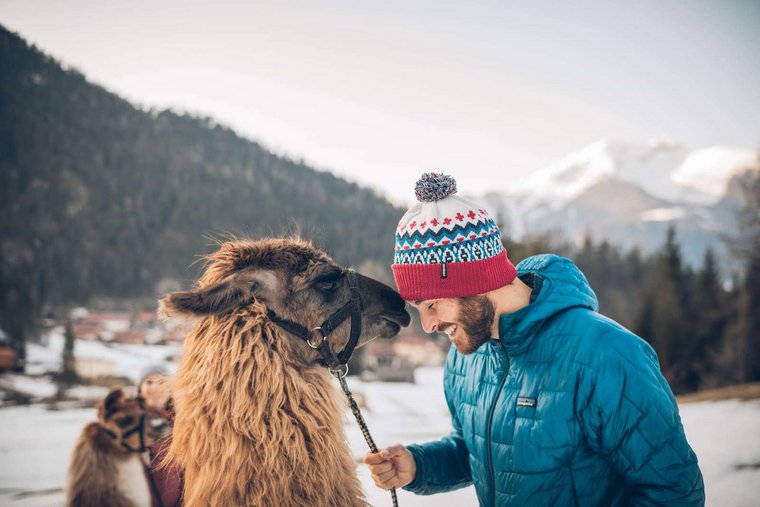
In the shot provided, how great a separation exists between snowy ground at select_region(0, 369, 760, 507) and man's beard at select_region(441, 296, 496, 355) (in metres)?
1.16

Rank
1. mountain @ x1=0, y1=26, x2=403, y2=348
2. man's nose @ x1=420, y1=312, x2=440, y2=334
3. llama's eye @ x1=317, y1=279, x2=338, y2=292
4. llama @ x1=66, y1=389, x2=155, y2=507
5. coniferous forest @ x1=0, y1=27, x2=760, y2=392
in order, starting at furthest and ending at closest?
mountain @ x1=0, y1=26, x2=403, y2=348
coniferous forest @ x1=0, y1=27, x2=760, y2=392
llama @ x1=66, y1=389, x2=155, y2=507
llama's eye @ x1=317, y1=279, x2=338, y2=292
man's nose @ x1=420, y1=312, x2=440, y2=334

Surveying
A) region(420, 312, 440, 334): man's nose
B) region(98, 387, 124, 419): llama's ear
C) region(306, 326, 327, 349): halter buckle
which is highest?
region(420, 312, 440, 334): man's nose

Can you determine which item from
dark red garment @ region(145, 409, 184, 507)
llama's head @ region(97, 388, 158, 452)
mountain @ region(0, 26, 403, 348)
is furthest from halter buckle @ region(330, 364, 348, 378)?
mountain @ region(0, 26, 403, 348)

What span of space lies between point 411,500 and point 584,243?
245 ft

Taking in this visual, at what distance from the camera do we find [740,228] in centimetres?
2220

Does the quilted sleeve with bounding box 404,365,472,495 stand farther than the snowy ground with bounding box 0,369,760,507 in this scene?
No

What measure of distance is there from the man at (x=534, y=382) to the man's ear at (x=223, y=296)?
64 centimetres

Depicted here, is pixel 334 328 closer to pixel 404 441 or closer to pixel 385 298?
pixel 385 298

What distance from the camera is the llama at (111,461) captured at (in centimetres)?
399

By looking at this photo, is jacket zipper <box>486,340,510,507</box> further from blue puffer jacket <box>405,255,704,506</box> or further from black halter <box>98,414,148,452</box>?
black halter <box>98,414,148,452</box>

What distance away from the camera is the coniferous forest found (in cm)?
6581

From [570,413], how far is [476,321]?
18.3 inches

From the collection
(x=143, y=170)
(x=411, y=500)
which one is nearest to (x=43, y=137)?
(x=143, y=170)

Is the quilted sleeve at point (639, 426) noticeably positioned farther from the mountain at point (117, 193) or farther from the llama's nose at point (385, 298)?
the mountain at point (117, 193)
